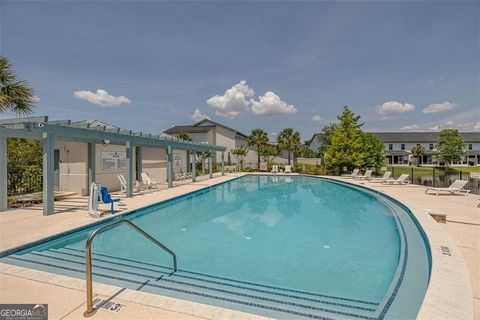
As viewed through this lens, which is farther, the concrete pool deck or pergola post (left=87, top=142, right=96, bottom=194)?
pergola post (left=87, top=142, right=96, bottom=194)

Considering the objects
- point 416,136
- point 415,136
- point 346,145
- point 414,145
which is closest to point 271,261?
point 346,145

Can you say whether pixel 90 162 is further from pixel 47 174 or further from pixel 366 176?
pixel 366 176

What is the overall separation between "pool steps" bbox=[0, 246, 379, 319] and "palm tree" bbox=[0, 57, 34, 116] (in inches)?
274

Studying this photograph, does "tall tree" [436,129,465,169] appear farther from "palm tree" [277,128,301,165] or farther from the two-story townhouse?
"palm tree" [277,128,301,165]

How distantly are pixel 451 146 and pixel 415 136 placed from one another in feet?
39.9

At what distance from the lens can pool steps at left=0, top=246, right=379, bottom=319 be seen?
3.32m

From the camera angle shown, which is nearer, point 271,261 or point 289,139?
point 271,261

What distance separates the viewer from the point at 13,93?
8.87 meters

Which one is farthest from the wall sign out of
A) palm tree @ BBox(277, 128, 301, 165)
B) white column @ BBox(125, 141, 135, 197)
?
palm tree @ BBox(277, 128, 301, 165)

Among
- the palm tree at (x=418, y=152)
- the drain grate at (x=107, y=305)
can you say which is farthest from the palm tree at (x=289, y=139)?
the drain grate at (x=107, y=305)

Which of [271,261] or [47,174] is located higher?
[47,174]

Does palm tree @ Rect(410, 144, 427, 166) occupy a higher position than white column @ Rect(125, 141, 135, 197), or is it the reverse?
palm tree @ Rect(410, 144, 427, 166)

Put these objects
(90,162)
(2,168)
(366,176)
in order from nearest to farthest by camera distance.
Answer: (2,168) → (90,162) → (366,176)

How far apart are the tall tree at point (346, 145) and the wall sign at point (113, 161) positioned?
18.9m
